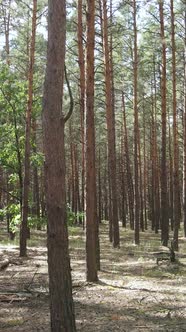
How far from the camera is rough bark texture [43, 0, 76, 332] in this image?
487 cm

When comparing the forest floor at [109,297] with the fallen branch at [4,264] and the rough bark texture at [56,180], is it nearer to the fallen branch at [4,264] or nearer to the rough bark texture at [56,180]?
the fallen branch at [4,264]

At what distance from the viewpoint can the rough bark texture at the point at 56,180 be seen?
4.87 metres

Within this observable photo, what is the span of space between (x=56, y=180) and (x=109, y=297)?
3993mm

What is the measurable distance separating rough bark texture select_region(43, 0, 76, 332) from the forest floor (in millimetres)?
1477

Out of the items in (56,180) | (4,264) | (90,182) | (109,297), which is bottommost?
(109,297)

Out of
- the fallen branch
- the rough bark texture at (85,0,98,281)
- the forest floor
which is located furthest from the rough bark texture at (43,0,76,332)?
the fallen branch

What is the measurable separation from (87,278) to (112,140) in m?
8.22

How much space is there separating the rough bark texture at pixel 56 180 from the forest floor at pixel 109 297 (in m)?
1.48

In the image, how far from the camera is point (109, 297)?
8.11 meters

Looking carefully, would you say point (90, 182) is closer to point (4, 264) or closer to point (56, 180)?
point (4, 264)

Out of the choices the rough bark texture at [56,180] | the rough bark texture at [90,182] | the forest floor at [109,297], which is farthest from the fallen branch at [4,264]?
the rough bark texture at [56,180]

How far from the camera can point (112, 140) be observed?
16891 millimetres

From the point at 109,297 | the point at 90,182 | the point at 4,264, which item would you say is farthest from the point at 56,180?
the point at 4,264

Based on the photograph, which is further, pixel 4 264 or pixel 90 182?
pixel 4 264
